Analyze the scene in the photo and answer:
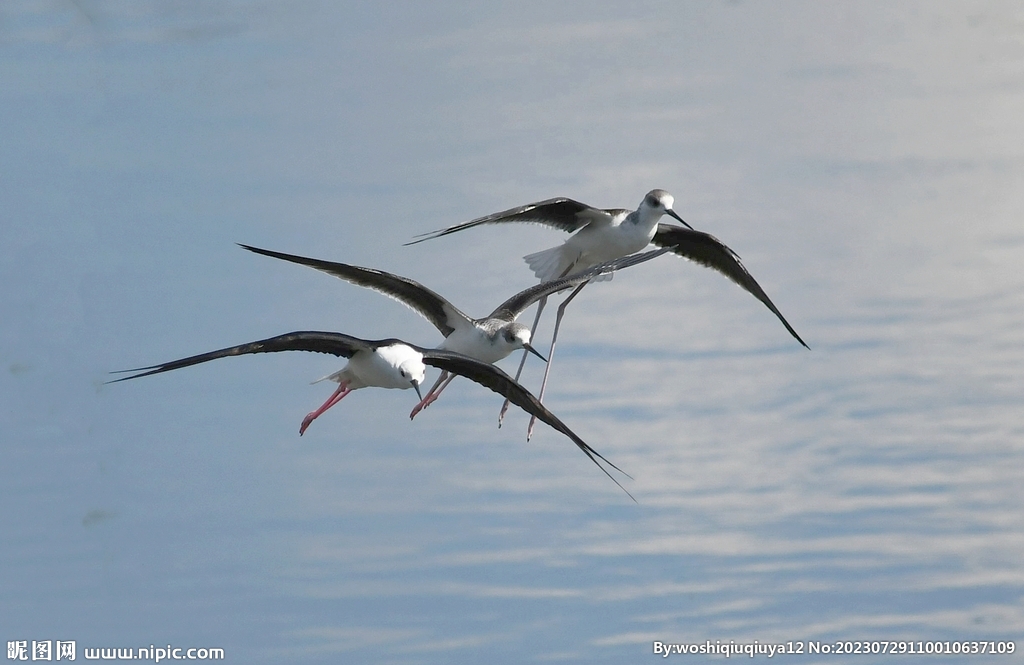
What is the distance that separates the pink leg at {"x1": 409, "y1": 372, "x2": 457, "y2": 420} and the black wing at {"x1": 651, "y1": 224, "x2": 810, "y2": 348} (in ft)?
12.7

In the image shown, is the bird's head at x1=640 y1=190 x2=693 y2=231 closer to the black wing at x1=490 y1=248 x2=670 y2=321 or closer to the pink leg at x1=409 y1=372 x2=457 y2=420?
the black wing at x1=490 y1=248 x2=670 y2=321

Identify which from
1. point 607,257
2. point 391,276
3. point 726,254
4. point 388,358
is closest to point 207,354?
point 388,358

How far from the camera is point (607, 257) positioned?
18.9 meters

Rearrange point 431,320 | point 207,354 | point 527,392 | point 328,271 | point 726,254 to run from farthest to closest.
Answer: point 726,254 → point 431,320 → point 328,271 → point 527,392 → point 207,354

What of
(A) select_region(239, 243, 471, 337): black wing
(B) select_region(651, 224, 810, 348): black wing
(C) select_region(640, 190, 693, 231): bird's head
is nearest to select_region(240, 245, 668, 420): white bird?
(A) select_region(239, 243, 471, 337): black wing

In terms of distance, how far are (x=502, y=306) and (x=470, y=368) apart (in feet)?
11.5

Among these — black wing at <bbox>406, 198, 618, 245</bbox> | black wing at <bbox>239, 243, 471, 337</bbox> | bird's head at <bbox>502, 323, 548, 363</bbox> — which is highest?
black wing at <bbox>406, 198, 618, 245</bbox>

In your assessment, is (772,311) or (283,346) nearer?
(283,346)

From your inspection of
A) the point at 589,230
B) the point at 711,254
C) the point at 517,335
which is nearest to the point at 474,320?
the point at 517,335

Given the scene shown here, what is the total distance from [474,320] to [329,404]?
9.23 ft

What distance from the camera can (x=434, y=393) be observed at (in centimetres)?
1803

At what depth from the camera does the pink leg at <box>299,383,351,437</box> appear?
15820 mm

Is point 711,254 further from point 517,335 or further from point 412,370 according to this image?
point 412,370

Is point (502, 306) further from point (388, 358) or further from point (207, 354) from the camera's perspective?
point (207, 354)
